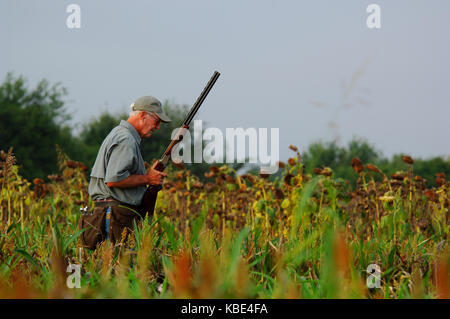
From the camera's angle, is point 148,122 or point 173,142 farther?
point 148,122

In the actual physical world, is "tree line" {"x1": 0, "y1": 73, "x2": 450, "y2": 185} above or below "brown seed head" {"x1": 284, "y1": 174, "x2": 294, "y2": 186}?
above

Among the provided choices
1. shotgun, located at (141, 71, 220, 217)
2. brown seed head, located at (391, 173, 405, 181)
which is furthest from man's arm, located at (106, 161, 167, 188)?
brown seed head, located at (391, 173, 405, 181)

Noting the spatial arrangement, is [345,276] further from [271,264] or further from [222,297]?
[222,297]

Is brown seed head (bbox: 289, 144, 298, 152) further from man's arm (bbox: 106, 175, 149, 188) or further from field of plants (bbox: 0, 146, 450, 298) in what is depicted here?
man's arm (bbox: 106, 175, 149, 188)

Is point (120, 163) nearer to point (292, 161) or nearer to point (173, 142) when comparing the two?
point (173, 142)

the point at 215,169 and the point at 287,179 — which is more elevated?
the point at 215,169

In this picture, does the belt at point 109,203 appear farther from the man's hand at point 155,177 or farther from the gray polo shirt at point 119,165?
the man's hand at point 155,177

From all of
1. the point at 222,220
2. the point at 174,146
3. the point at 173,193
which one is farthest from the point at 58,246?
the point at 173,193

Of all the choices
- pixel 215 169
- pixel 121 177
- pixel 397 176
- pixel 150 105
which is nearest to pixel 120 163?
pixel 121 177

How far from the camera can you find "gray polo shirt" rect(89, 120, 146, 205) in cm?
466

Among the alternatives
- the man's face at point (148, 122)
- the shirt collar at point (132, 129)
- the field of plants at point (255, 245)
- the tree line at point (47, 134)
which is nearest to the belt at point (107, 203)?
the field of plants at point (255, 245)

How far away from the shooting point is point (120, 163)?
4.64m

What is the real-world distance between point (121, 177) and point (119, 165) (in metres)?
0.11

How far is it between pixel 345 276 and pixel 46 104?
37.6 m
